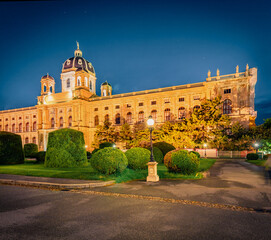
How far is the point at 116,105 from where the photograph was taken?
48750 mm

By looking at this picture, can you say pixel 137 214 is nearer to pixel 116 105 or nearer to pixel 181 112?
pixel 181 112

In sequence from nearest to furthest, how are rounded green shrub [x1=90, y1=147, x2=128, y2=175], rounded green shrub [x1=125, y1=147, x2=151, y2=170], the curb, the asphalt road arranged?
the asphalt road, the curb, rounded green shrub [x1=90, y1=147, x2=128, y2=175], rounded green shrub [x1=125, y1=147, x2=151, y2=170]

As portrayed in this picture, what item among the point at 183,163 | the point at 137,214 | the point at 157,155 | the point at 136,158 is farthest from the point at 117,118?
the point at 137,214

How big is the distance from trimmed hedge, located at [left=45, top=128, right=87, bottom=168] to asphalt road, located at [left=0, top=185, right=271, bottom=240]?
904 centimetres

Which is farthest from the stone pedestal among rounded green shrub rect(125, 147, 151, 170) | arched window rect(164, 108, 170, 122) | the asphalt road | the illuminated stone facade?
arched window rect(164, 108, 170, 122)

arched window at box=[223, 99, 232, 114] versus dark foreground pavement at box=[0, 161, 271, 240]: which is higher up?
arched window at box=[223, 99, 232, 114]

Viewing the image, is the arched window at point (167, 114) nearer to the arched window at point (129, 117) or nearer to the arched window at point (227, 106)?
the arched window at point (129, 117)

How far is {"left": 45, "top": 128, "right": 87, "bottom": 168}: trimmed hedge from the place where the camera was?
1593 centimetres

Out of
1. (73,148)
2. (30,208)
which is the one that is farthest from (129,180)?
(73,148)

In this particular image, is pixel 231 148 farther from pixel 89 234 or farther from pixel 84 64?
pixel 84 64

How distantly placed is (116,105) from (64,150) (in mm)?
33315

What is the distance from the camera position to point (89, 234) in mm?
4230

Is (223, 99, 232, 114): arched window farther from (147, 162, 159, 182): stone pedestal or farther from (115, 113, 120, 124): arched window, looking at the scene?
(147, 162, 159, 182): stone pedestal

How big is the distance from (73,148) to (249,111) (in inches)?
1301
